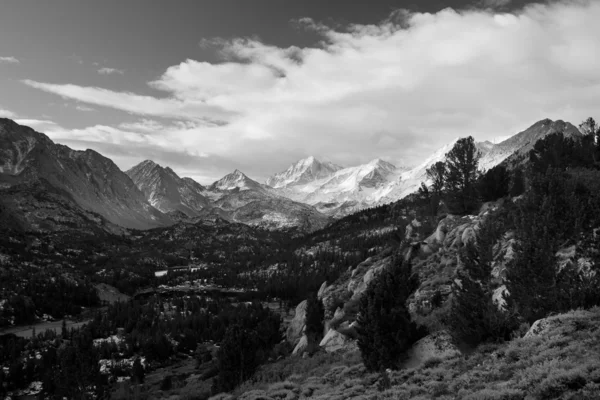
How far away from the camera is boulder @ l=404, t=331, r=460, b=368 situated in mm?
27469

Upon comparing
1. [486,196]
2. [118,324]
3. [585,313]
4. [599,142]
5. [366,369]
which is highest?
[599,142]

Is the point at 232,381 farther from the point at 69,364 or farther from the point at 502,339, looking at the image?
the point at 69,364

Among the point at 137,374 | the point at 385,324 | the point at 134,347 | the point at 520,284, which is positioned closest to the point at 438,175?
the point at 520,284

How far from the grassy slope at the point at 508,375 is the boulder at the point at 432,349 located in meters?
1.83

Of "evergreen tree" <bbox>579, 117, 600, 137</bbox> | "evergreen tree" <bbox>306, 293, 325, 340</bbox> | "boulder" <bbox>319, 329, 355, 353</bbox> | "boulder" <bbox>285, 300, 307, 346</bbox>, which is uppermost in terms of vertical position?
"evergreen tree" <bbox>579, 117, 600, 137</bbox>

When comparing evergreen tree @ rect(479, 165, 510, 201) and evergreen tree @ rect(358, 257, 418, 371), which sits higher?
evergreen tree @ rect(479, 165, 510, 201)

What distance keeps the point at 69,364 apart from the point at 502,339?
9153cm

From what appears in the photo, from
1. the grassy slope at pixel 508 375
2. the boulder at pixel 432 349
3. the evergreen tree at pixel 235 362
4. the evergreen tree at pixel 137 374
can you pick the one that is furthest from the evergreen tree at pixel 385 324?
the evergreen tree at pixel 137 374

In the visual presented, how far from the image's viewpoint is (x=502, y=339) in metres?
25.3

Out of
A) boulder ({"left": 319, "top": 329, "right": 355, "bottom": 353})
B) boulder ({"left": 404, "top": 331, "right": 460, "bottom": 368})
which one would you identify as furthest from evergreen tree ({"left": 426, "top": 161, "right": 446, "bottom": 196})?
boulder ({"left": 404, "top": 331, "right": 460, "bottom": 368})

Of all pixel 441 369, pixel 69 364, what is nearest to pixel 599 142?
pixel 441 369

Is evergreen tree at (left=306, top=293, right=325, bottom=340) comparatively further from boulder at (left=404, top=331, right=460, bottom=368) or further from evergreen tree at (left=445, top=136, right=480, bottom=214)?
boulder at (left=404, top=331, right=460, bottom=368)

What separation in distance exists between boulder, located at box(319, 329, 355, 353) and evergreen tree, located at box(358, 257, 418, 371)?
14.8 m

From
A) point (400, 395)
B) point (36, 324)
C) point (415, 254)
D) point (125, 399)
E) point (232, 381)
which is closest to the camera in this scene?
point (400, 395)
